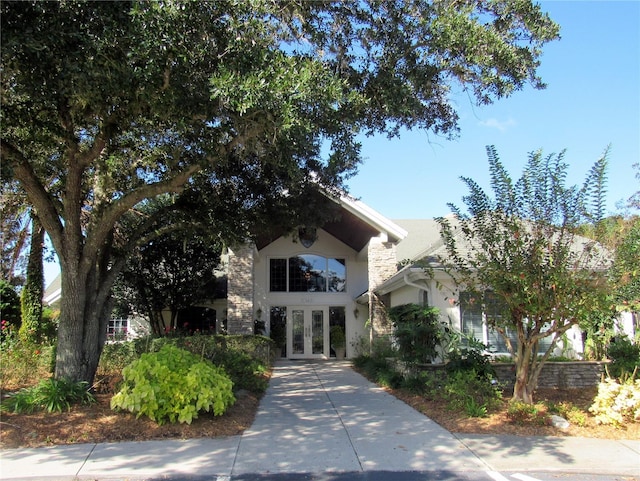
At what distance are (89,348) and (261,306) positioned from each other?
1172 cm

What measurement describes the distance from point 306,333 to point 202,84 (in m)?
15.3

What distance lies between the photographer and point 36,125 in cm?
815

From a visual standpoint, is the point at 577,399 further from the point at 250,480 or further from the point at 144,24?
the point at 144,24

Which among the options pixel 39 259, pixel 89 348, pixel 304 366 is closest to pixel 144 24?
pixel 89 348

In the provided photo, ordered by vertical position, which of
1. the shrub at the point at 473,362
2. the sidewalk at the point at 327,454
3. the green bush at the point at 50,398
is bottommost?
the sidewalk at the point at 327,454

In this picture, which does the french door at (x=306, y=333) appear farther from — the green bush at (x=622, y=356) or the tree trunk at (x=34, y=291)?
the green bush at (x=622, y=356)

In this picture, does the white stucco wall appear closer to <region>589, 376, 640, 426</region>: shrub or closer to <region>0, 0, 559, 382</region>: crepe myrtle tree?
<region>0, 0, 559, 382</region>: crepe myrtle tree

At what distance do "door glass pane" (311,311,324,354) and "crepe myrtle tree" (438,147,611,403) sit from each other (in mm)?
12808

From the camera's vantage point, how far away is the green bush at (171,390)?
7.03 meters

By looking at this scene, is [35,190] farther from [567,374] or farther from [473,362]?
[567,374]

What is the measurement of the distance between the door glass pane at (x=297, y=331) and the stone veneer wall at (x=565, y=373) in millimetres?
10147

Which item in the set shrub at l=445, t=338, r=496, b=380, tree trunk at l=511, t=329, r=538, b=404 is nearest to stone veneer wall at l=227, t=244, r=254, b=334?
shrub at l=445, t=338, r=496, b=380

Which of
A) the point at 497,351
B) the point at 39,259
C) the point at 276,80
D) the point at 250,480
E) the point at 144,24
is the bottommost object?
the point at 250,480

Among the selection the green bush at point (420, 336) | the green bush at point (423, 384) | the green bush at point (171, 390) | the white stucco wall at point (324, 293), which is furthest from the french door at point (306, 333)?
the green bush at point (171, 390)
